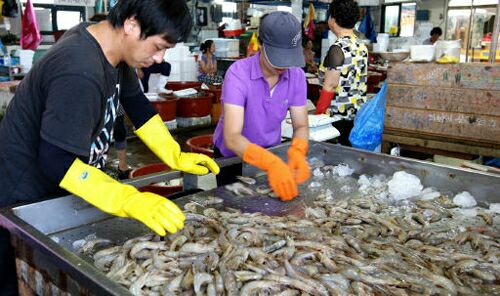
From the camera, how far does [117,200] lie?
1.82 meters

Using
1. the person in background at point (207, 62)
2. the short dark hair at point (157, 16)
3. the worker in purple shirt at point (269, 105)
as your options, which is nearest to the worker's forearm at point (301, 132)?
the worker in purple shirt at point (269, 105)

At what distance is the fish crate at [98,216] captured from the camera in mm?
1634

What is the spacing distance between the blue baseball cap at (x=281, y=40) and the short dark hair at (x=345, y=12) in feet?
5.27

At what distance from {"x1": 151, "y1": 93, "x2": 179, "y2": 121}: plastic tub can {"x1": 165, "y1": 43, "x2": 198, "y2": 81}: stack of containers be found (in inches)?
70.8

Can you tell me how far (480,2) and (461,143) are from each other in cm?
982

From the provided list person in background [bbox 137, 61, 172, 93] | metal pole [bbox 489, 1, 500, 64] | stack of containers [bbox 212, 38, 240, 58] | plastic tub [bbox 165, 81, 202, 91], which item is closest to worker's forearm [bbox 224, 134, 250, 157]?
metal pole [bbox 489, 1, 500, 64]

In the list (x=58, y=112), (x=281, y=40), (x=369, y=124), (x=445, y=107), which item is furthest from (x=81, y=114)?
(x=445, y=107)

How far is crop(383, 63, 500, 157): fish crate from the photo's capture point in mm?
3675

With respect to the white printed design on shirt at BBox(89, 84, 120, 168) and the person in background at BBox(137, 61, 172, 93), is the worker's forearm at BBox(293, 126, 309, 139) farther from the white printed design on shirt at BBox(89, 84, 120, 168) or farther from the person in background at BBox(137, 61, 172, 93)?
the person in background at BBox(137, 61, 172, 93)

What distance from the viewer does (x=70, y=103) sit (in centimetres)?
166

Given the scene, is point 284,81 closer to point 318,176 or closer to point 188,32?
point 318,176

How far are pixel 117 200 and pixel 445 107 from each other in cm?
304

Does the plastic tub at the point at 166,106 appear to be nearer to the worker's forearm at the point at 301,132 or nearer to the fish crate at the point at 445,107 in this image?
the fish crate at the point at 445,107

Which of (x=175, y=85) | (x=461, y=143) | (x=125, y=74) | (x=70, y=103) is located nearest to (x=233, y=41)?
(x=175, y=85)
